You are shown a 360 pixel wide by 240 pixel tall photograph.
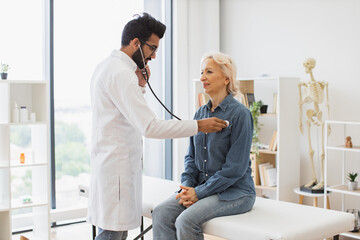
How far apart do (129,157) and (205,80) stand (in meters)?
0.63

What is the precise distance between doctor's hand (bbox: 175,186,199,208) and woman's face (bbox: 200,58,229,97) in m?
0.52

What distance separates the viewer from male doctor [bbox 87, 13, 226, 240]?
190 cm

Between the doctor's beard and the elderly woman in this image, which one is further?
the elderly woman

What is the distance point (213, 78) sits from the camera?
2.35 metres

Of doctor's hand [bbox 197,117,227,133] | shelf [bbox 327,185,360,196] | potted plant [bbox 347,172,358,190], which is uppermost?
Answer: doctor's hand [bbox 197,117,227,133]

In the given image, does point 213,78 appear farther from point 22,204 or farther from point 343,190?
point 22,204

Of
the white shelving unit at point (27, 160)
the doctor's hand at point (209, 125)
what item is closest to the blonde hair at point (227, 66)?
the doctor's hand at point (209, 125)

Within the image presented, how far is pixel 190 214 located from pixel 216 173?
24 cm

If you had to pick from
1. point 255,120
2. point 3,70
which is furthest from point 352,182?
point 3,70

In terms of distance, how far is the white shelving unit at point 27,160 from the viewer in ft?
11.0

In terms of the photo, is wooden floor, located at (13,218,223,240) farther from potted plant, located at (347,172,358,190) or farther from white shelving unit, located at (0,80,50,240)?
potted plant, located at (347,172,358,190)

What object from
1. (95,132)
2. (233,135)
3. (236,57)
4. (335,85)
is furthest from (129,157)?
(236,57)

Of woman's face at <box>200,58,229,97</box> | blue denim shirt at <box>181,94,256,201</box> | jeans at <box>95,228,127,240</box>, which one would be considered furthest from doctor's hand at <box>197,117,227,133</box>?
jeans at <box>95,228,127,240</box>

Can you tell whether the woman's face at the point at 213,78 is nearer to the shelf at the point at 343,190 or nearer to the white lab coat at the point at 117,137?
the white lab coat at the point at 117,137
